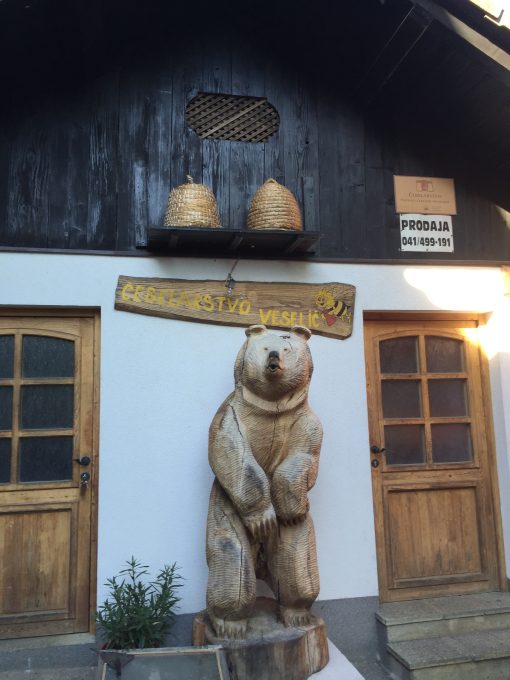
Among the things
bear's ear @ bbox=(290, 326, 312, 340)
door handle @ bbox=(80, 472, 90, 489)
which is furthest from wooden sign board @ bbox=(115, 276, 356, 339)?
door handle @ bbox=(80, 472, 90, 489)

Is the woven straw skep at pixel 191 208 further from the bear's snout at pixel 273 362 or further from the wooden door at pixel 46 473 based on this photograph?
the bear's snout at pixel 273 362

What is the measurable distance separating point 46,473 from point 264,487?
4.67ft

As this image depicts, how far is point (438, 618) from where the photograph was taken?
3186 mm

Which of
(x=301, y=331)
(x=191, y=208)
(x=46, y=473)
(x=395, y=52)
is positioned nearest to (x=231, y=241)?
(x=191, y=208)

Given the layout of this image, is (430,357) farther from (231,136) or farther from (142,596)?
(142,596)

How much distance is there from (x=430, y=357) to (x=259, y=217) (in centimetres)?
155

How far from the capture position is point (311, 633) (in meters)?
2.58

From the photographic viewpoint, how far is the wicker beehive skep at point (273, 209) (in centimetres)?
329

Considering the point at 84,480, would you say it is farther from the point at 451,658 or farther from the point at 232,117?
the point at 232,117

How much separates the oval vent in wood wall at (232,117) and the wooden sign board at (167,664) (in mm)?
3012

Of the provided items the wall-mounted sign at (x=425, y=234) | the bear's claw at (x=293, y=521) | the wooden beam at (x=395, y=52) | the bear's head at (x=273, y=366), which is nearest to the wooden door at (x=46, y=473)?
the bear's head at (x=273, y=366)

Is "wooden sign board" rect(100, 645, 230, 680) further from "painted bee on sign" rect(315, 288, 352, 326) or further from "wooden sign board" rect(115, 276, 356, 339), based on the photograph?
"painted bee on sign" rect(315, 288, 352, 326)

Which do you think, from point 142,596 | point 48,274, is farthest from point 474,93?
point 142,596

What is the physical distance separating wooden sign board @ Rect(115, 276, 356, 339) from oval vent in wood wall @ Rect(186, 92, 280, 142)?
1072mm
